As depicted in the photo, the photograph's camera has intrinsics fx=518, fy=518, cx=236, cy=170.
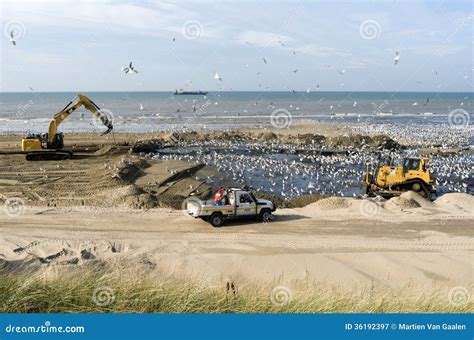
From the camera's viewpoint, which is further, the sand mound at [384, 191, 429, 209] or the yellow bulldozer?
the yellow bulldozer

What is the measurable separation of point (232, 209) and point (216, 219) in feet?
1.98

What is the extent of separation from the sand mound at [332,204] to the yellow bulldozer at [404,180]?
2653 mm

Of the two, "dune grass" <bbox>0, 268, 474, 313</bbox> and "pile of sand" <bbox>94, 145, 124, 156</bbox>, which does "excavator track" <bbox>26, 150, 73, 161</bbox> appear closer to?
"pile of sand" <bbox>94, 145, 124, 156</bbox>

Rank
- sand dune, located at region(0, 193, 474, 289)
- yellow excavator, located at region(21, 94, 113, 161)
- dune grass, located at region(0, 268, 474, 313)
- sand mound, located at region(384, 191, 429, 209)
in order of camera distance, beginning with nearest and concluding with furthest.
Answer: dune grass, located at region(0, 268, 474, 313)
sand dune, located at region(0, 193, 474, 289)
sand mound, located at region(384, 191, 429, 209)
yellow excavator, located at region(21, 94, 113, 161)

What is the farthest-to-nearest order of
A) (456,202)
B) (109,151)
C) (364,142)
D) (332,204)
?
(364,142) → (109,151) → (456,202) → (332,204)

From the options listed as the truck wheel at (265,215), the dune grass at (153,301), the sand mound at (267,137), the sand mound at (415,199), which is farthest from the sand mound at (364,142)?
the dune grass at (153,301)

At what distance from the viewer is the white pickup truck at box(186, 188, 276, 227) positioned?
16141mm

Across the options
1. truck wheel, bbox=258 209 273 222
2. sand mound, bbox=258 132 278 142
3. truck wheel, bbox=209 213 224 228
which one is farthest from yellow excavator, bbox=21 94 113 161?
truck wheel, bbox=258 209 273 222

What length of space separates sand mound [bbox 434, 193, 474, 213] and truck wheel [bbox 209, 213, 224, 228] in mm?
8906

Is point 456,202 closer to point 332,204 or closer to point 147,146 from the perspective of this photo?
point 332,204

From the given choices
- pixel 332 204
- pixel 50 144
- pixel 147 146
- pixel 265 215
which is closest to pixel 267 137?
pixel 147 146

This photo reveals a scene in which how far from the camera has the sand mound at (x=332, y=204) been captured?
63.0 ft

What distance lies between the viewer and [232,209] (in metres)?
16.4

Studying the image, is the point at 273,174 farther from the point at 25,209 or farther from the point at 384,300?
the point at 384,300
